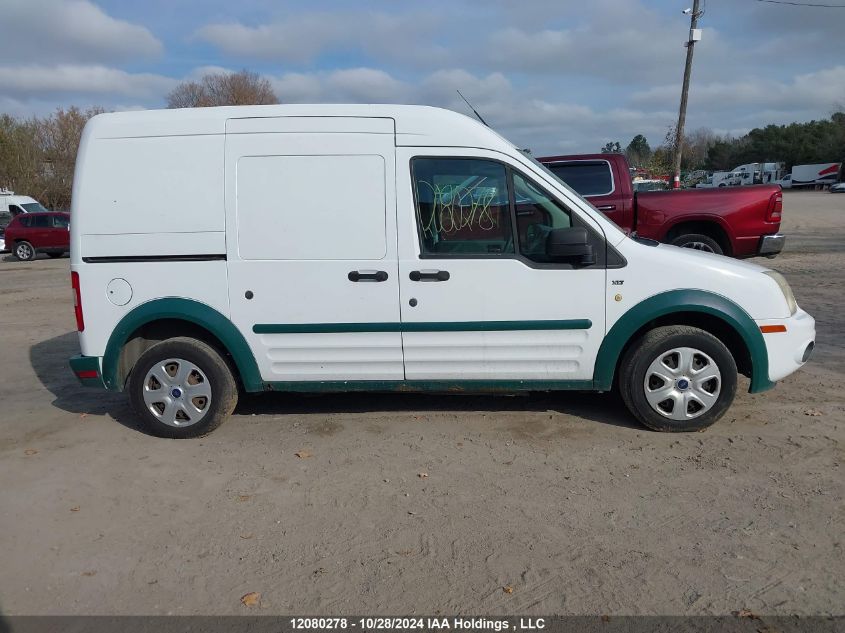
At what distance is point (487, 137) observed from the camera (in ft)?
16.0

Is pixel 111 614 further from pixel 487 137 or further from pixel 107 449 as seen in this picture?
pixel 487 137

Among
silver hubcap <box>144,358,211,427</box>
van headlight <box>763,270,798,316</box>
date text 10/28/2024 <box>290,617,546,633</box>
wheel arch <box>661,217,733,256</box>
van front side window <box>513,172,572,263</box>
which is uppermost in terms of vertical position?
van front side window <box>513,172,572,263</box>

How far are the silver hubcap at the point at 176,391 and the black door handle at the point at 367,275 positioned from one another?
4.50 feet

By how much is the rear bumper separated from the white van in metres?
0.45

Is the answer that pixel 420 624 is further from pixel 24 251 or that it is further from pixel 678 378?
pixel 24 251

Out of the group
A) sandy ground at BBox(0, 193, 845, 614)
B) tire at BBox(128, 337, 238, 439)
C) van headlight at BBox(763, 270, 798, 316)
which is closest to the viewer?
sandy ground at BBox(0, 193, 845, 614)

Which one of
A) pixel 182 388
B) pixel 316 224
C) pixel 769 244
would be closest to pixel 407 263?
pixel 316 224

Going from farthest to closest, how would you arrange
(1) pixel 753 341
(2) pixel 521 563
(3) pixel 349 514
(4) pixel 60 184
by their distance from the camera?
(4) pixel 60 184 < (1) pixel 753 341 < (3) pixel 349 514 < (2) pixel 521 563

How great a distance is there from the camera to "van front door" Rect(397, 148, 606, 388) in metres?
4.84

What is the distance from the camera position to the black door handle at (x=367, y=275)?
4.85 metres

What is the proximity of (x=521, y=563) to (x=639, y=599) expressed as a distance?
580mm

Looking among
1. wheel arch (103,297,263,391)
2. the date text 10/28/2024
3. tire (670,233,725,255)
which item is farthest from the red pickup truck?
the date text 10/28/2024

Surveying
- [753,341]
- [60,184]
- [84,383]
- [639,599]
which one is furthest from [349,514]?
[60,184]

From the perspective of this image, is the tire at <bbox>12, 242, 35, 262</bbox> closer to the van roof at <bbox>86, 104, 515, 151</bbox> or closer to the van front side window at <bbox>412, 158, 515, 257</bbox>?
the van roof at <bbox>86, 104, 515, 151</bbox>
